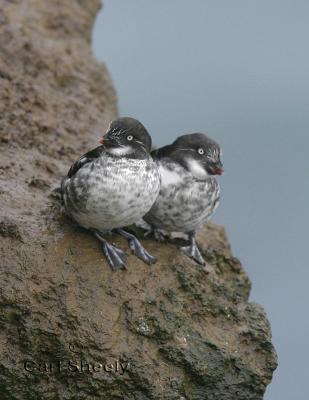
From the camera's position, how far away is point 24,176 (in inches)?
253

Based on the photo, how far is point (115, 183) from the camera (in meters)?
5.50

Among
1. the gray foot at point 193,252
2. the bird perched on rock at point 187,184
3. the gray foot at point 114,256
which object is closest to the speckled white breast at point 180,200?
the bird perched on rock at point 187,184

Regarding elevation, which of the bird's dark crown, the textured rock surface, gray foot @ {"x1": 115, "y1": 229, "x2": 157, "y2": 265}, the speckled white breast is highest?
the bird's dark crown

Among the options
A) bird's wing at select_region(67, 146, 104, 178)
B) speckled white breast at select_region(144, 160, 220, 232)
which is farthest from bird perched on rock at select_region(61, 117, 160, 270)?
speckled white breast at select_region(144, 160, 220, 232)

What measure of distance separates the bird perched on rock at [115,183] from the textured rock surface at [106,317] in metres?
0.20

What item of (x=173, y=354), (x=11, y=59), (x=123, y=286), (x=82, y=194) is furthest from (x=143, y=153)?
(x=11, y=59)

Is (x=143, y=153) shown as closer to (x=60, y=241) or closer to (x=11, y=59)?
(x=60, y=241)

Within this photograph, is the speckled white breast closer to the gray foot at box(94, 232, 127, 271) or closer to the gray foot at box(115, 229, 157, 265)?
the gray foot at box(115, 229, 157, 265)

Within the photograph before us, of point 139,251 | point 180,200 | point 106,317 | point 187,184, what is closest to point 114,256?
point 139,251

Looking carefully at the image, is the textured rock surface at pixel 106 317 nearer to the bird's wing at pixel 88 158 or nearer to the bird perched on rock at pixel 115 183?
the bird perched on rock at pixel 115 183

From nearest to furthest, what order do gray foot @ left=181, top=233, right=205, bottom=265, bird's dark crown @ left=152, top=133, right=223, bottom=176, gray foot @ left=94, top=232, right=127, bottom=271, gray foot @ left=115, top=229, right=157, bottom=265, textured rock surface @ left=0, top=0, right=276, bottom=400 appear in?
1. textured rock surface @ left=0, top=0, right=276, bottom=400
2. gray foot @ left=94, top=232, right=127, bottom=271
3. gray foot @ left=115, top=229, right=157, bottom=265
4. bird's dark crown @ left=152, top=133, right=223, bottom=176
5. gray foot @ left=181, top=233, right=205, bottom=265

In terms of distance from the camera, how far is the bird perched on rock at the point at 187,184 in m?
5.97

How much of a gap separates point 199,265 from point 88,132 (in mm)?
2226

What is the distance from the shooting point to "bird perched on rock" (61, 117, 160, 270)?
18.1 feet
